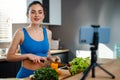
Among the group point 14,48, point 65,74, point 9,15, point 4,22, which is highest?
point 9,15

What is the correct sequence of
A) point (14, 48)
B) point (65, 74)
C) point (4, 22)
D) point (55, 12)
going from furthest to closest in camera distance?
point (55, 12)
point (4, 22)
point (14, 48)
point (65, 74)

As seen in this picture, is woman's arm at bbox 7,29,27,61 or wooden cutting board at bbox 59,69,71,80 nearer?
wooden cutting board at bbox 59,69,71,80

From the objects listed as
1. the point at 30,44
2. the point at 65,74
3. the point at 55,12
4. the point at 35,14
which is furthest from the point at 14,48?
the point at 55,12

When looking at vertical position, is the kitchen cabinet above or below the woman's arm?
above

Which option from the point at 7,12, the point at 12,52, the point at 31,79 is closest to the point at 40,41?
the point at 12,52

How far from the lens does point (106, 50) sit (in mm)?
5070

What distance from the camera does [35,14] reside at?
212cm

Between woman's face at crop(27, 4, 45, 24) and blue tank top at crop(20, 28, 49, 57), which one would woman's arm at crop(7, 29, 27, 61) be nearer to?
blue tank top at crop(20, 28, 49, 57)

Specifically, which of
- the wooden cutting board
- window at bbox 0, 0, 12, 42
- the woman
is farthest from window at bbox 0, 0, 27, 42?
the wooden cutting board

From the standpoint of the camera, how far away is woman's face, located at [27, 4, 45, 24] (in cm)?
211

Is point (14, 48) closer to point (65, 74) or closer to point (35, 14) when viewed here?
point (35, 14)

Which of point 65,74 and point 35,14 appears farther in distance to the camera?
point 35,14

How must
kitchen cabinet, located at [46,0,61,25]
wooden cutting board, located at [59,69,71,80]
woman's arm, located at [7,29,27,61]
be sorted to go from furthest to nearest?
kitchen cabinet, located at [46,0,61,25] < woman's arm, located at [7,29,27,61] < wooden cutting board, located at [59,69,71,80]

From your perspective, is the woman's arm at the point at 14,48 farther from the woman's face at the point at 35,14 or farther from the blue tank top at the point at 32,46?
the woman's face at the point at 35,14
